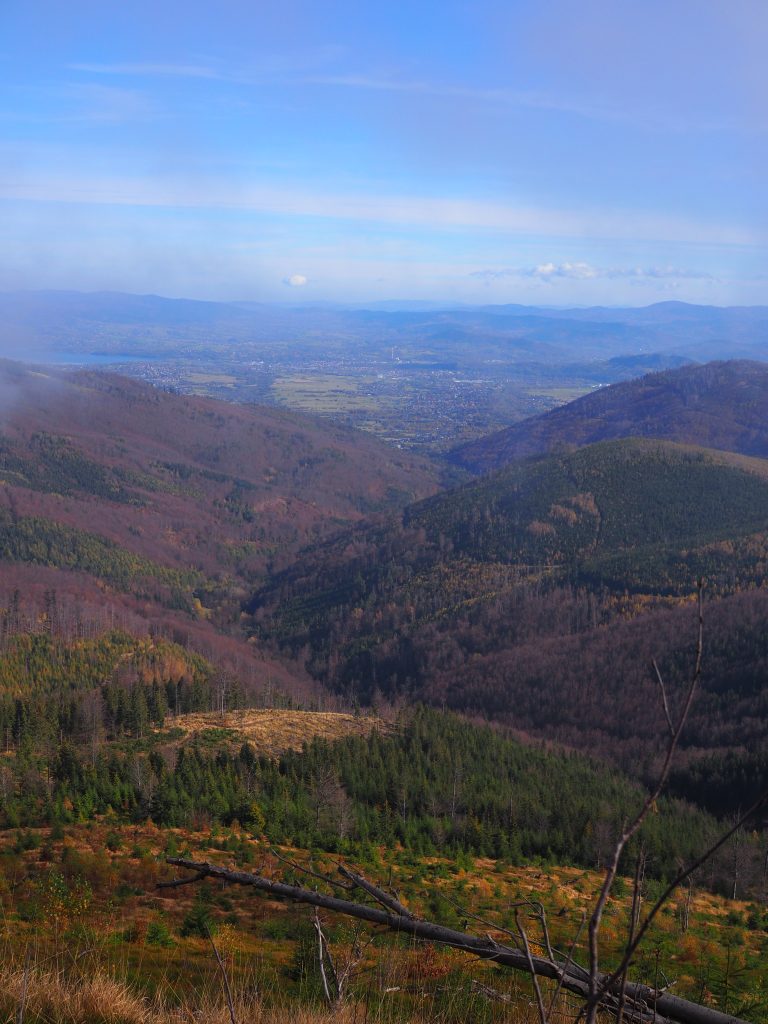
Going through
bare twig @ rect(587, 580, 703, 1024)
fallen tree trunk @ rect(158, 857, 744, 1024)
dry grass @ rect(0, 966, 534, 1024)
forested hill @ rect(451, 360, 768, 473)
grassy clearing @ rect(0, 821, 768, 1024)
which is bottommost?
grassy clearing @ rect(0, 821, 768, 1024)

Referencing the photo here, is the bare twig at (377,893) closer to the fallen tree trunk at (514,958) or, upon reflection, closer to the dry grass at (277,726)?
the fallen tree trunk at (514,958)

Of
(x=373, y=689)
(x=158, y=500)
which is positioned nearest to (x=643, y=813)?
(x=373, y=689)

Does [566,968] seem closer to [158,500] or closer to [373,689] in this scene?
[373,689]

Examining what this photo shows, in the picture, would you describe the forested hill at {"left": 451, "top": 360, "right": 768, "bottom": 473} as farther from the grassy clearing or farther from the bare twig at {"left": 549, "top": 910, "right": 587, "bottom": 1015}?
the bare twig at {"left": 549, "top": 910, "right": 587, "bottom": 1015}

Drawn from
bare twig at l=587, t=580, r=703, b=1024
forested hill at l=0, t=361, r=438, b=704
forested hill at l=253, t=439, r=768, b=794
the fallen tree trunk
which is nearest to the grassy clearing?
the fallen tree trunk

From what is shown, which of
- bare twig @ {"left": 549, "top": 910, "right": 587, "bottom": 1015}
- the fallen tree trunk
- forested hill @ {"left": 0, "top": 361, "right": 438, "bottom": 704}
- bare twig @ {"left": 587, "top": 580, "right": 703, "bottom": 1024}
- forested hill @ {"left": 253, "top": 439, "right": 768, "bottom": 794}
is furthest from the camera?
forested hill @ {"left": 0, "top": 361, "right": 438, "bottom": 704}

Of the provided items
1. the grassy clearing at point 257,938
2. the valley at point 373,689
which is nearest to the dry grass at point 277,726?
the valley at point 373,689

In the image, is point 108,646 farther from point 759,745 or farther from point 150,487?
point 150,487
